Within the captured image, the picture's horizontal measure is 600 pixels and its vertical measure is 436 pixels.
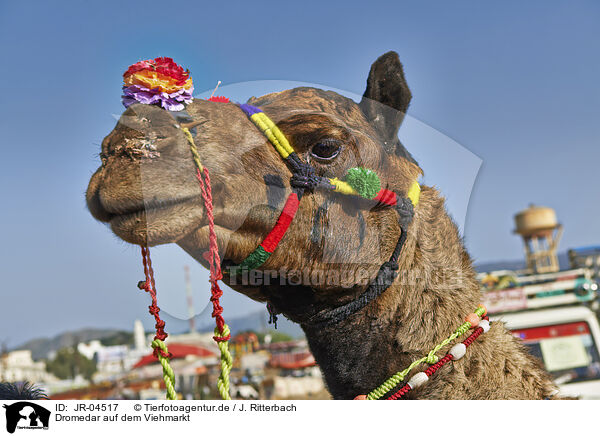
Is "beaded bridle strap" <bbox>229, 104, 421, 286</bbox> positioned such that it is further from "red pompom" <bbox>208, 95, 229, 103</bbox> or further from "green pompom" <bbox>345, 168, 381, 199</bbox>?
A: "red pompom" <bbox>208, 95, 229, 103</bbox>

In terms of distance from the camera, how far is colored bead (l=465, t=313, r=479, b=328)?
2.64 meters

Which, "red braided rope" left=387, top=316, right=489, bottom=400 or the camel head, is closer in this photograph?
the camel head

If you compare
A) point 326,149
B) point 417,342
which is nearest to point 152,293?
point 326,149

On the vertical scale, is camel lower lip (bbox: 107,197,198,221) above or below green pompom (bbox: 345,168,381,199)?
below

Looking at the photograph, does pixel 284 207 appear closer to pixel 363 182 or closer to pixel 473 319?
pixel 363 182

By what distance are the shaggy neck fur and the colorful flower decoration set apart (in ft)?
3.33

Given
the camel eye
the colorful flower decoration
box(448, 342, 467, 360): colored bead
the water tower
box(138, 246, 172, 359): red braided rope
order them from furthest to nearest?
the water tower → box(448, 342, 467, 360): colored bead → the camel eye → the colorful flower decoration → box(138, 246, 172, 359): red braided rope

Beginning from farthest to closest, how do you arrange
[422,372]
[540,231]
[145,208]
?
[540,231] → [422,372] → [145,208]

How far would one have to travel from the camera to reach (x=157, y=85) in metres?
2.04

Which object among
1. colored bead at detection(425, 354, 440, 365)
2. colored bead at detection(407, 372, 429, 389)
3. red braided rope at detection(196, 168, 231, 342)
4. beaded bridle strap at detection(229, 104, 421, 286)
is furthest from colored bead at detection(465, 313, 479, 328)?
red braided rope at detection(196, 168, 231, 342)

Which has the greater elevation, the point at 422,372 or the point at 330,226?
the point at 330,226

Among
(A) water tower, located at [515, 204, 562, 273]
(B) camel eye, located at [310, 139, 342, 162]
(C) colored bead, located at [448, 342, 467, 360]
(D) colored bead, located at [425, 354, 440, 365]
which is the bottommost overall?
(D) colored bead, located at [425, 354, 440, 365]
